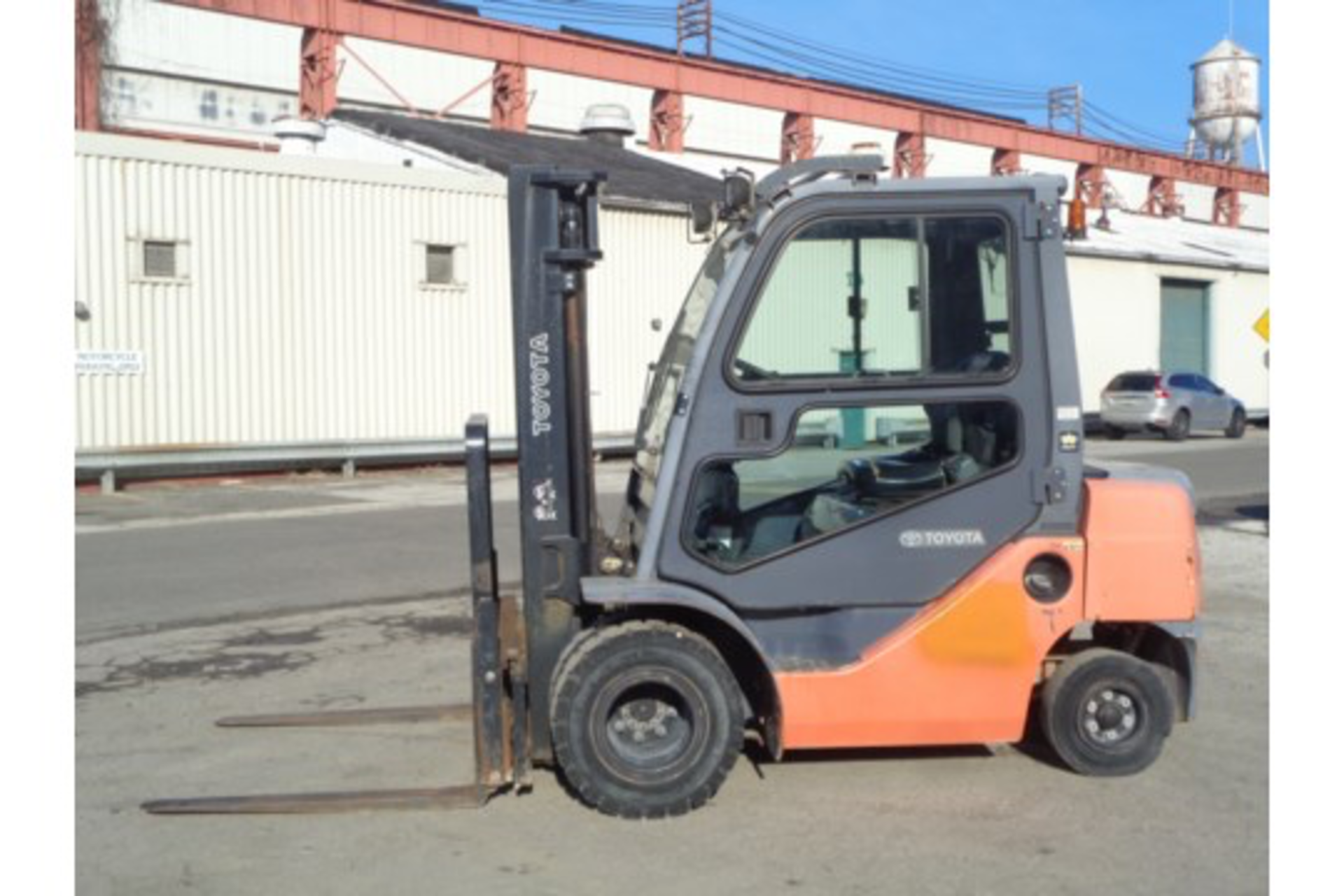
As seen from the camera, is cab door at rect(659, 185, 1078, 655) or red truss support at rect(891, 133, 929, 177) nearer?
cab door at rect(659, 185, 1078, 655)

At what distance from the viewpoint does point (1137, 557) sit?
5664 mm

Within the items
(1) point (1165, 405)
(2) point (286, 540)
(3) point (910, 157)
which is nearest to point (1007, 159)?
(3) point (910, 157)

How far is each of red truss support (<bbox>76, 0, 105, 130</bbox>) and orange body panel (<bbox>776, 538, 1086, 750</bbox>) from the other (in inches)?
1197

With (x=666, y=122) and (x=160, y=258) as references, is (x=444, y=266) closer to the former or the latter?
(x=160, y=258)

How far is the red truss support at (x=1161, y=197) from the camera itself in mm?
56156

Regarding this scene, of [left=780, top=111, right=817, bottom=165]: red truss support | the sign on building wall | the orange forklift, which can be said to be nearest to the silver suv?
[left=780, top=111, right=817, bottom=165]: red truss support

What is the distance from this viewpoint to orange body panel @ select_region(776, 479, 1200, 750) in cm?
546

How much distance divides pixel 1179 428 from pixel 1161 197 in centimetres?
2700

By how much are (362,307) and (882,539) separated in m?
17.8

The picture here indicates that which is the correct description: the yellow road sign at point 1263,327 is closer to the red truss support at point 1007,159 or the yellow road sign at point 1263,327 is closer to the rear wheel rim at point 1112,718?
the rear wheel rim at point 1112,718

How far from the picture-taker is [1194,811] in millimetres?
5574

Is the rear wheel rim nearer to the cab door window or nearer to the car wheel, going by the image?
the cab door window

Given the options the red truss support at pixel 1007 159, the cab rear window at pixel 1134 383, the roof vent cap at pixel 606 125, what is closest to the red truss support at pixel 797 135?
the red truss support at pixel 1007 159
